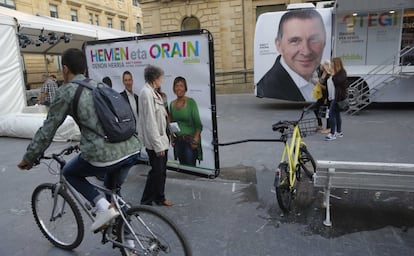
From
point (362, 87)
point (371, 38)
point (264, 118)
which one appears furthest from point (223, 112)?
A: point (371, 38)

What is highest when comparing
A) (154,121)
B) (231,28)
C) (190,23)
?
(190,23)

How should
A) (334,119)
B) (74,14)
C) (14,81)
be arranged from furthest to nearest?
1. (74,14)
2. (14,81)
3. (334,119)

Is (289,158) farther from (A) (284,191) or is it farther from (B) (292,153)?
(A) (284,191)

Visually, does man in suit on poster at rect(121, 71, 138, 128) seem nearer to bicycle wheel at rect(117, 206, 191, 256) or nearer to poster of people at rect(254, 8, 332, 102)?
bicycle wheel at rect(117, 206, 191, 256)

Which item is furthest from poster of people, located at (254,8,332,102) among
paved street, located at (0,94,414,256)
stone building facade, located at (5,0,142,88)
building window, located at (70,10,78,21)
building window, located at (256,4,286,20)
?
building window, located at (70,10,78,21)

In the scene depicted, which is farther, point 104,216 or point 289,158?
point 289,158

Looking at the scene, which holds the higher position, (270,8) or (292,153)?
(270,8)

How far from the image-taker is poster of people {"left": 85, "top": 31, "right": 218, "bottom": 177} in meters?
4.34

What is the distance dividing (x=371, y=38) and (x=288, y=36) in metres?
2.85

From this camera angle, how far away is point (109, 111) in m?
2.58

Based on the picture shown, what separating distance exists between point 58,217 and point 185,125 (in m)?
2.05

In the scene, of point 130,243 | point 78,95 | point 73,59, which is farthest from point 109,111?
point 130,243

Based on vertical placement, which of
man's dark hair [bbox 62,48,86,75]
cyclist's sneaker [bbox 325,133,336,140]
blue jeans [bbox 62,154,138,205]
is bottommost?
cyclist's sneaker [bbox 325,133,336,140]

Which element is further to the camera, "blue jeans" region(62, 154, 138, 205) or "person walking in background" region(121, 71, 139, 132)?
"person walking in background" region(121, 71, 139, 132)
